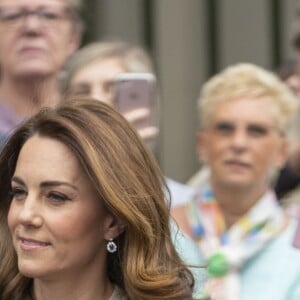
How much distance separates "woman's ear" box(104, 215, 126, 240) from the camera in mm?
3680

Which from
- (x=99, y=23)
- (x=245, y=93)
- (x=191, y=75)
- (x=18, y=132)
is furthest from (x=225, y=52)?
(x=18, y=132)

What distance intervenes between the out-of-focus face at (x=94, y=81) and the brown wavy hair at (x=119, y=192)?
133cm

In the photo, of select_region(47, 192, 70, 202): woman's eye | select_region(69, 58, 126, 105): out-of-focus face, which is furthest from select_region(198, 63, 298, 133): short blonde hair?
select_region(47, 192, 70, 202): woman's eye

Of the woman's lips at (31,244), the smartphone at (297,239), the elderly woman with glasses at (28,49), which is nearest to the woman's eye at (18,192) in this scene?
the woman's lips at (31,244)

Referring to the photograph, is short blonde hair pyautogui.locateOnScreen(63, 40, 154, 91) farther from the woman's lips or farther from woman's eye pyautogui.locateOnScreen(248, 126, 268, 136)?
the woman's lips

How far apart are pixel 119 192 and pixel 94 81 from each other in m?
1.54

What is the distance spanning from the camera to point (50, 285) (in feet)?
11.9

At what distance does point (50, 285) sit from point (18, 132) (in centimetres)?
43

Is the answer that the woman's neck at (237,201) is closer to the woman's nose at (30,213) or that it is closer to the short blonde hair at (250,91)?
the short blonde hair at (250,91)

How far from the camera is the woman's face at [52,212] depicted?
11.6ft

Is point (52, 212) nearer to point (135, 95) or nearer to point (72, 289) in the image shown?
point (72, 289)

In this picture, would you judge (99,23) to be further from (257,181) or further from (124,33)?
(257,181)

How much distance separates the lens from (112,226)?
3693 millimetres

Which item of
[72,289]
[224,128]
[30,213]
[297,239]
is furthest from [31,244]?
[224,128]
